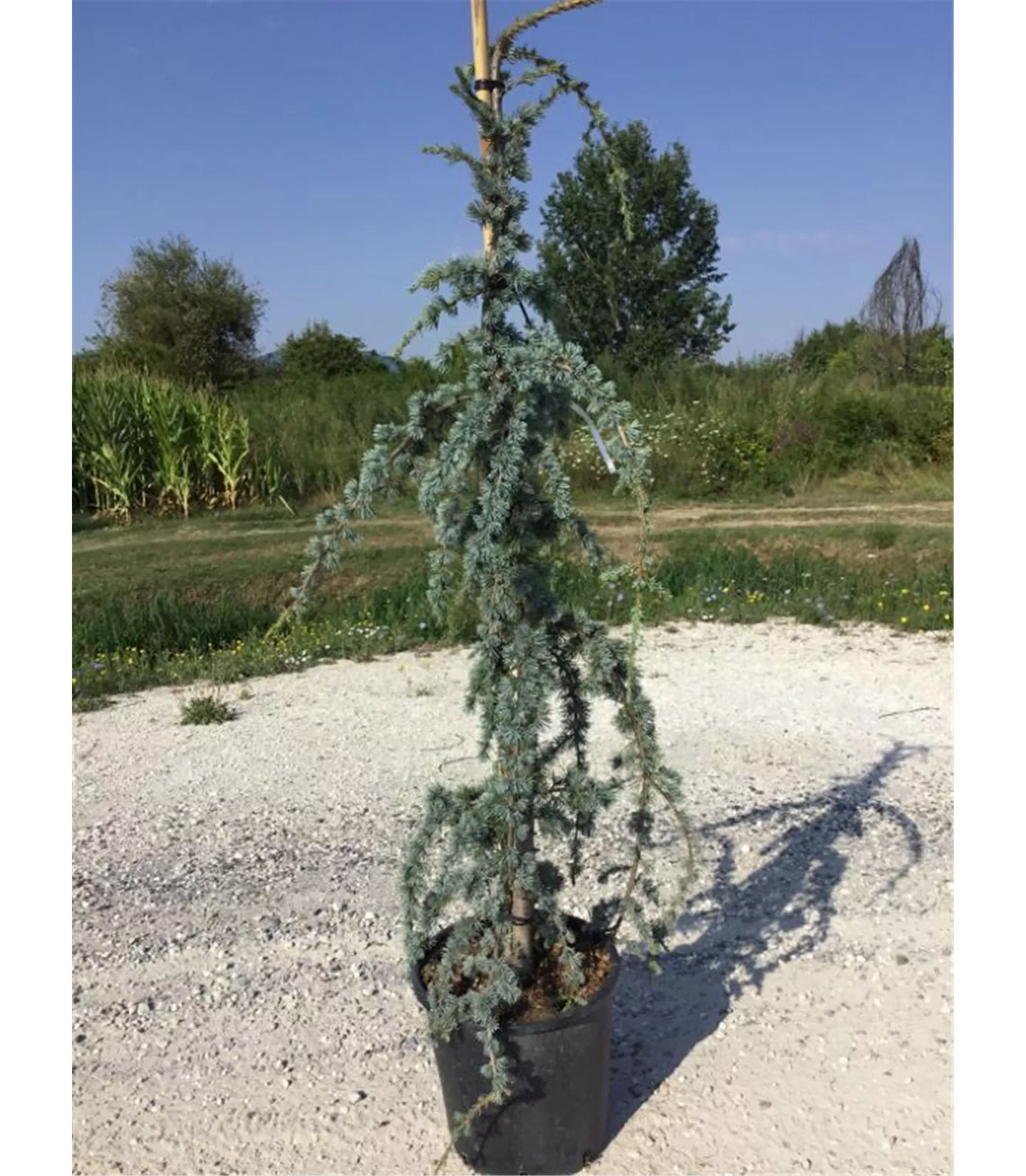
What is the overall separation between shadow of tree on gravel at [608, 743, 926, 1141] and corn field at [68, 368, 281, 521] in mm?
9890

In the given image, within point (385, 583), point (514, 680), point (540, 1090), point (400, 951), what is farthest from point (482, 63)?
point (385, 583)

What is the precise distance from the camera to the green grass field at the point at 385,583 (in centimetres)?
727

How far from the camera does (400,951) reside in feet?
11.7

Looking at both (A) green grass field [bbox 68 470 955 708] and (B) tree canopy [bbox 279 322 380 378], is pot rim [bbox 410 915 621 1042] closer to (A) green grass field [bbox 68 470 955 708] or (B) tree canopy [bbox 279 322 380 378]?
(A) green grass field [bbox 68 470 955 708]

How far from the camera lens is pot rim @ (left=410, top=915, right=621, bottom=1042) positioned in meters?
2.50

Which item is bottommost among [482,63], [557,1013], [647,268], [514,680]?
[557,1013]

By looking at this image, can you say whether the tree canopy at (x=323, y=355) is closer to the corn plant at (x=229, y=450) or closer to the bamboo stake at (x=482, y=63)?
the corn plant at (x=229, y=450)

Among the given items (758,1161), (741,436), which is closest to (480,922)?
(758,1161)

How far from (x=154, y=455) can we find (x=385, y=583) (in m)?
5.33

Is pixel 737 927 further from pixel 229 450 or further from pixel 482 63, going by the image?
pixel 229 450

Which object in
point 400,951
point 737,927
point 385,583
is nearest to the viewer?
point 400,951

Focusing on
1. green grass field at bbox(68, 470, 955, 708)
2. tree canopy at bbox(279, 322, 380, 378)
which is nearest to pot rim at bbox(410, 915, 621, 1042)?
green grass field at bbox(68, 470, 955, 708)
